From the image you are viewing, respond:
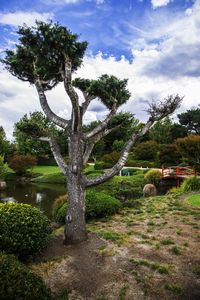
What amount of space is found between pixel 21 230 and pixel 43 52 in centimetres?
560

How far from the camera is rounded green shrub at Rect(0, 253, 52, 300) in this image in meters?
4.38

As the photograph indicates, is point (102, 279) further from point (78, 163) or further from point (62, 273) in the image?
point (78, 163)

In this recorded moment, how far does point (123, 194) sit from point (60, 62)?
13757 millimetres

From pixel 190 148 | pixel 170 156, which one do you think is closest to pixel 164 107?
pixel 190 148

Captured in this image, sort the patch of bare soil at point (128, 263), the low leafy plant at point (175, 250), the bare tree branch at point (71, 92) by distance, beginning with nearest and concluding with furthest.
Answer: the patch of bare soil at point (128, 263)
the bare tree branch at point (71, 92)
the low leafy plant at point (175, 250)

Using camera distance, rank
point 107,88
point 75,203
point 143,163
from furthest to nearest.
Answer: point 143,163 → point 107,88 → point 75,203

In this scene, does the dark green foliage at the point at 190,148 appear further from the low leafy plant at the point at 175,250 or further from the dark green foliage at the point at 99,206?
the low leafy plant at the point at 175,250

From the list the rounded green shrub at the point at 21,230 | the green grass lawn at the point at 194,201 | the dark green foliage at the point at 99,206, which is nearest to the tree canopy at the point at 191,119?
the green grass lawn at the point at 194,201

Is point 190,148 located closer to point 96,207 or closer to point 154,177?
point 96,207

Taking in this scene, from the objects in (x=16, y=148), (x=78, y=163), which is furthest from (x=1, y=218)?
(x=16, y=148)

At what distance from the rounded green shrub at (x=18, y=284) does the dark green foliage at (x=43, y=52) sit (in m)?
6.06

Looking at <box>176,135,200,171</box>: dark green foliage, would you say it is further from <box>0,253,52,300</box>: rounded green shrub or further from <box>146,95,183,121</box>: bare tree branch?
<box>0,253,52,300</box>: rounded green shrub

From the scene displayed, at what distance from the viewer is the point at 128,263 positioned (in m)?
7.33

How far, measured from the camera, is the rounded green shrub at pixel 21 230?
7.21 m
